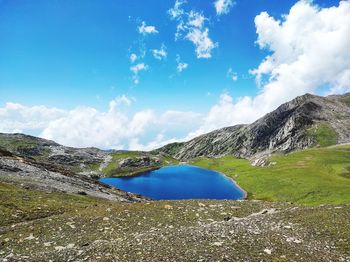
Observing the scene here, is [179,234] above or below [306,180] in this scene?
below

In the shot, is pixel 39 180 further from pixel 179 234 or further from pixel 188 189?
pixel 188 189


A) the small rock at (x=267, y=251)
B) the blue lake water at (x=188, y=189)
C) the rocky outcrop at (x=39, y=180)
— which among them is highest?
the rocky outcrop at (x=39, y=180)

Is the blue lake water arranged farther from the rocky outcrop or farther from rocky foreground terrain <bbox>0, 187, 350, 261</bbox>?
rocky foreground terrain <bbox>0, 187, 350, 261</bbox>

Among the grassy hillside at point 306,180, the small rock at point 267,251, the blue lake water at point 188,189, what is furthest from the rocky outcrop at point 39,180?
the blue lake water at point 188,189

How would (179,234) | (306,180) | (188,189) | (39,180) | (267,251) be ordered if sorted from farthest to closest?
(188,189) < (306,180) < (39,180) < (179,234) < (267,251)

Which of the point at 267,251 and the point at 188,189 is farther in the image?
the point at 188,189

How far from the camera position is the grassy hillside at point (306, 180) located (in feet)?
357

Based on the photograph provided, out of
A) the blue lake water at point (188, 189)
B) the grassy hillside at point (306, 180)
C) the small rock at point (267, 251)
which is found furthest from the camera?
the blue lake water at point (188, 189)

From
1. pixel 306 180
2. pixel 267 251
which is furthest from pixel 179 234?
pixel 306 180

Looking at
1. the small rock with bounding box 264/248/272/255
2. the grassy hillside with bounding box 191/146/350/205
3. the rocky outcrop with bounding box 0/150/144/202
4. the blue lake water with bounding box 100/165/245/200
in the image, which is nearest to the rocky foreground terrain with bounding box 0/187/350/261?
the small rock with bounding box 264/248/272/255

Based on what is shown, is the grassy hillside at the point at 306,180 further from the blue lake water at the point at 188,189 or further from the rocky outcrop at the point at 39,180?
the rocky outcrop at the point at 39,180

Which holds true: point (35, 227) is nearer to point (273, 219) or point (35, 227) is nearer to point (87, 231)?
point (87, 231)

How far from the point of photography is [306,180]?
127 meters

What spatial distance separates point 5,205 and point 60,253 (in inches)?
664
